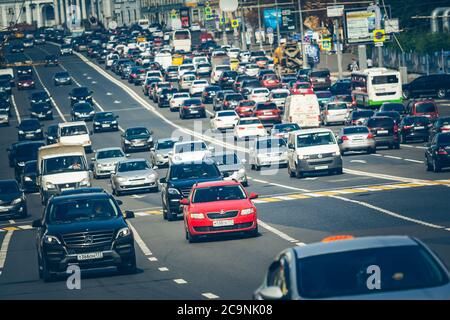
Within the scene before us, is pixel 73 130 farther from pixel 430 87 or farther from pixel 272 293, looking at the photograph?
pixel 272 293

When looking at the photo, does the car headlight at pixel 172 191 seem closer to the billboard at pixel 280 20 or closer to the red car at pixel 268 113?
the red car at pixel 268 113

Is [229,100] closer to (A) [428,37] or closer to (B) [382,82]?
(B) [382,82]

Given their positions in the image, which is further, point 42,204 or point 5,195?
point 42,204

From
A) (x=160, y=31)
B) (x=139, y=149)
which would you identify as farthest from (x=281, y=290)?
(x=160, y=31)

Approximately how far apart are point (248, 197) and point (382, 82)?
55.6m

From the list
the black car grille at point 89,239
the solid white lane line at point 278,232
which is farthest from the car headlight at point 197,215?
the black car grille at point 89,239

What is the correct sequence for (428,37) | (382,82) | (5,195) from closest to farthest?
(5,195) → (382,82) → (428,37)

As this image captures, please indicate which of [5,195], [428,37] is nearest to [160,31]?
[428,37]

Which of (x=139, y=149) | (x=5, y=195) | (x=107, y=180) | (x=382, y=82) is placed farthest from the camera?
(x=382, y=82)

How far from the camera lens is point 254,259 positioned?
24031mm

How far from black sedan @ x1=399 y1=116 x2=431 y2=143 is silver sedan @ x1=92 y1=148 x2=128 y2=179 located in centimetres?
1352

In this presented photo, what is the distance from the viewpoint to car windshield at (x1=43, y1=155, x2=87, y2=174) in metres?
44.8

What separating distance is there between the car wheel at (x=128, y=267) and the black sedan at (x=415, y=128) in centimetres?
3829
